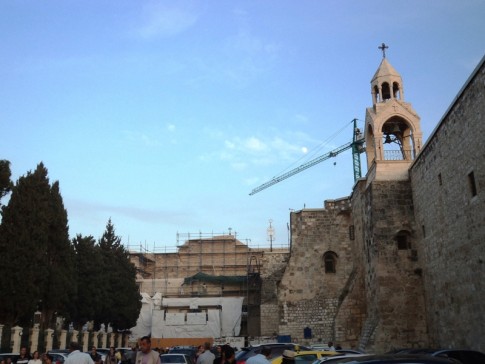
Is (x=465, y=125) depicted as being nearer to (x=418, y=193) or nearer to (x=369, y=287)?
(x=418, y=193)

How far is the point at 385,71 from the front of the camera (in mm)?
20375

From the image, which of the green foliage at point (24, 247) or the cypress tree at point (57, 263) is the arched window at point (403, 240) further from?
the cypress tree at point (57, 263)

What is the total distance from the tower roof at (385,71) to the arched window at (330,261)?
9334mm

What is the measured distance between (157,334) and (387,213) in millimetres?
24418

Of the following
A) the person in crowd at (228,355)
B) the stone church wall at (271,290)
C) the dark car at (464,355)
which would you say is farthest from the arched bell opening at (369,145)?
the person in crowd at (228,355)

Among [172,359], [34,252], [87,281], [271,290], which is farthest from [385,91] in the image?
[87,281]

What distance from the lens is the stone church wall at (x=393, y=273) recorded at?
1691 cm

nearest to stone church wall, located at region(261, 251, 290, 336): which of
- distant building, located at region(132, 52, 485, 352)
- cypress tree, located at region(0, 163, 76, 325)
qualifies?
distant building, located at region(132, 52, 485, 352)

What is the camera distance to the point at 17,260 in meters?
19.6

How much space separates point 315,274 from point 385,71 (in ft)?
35.0

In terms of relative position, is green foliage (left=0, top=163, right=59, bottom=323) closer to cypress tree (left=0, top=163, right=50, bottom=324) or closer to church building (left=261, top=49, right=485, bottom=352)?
cypress tree (left=0, top=163, right=50, bottom=324)

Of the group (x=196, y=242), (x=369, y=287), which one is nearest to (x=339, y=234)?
(x=369, y=287)

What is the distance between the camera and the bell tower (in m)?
18.8

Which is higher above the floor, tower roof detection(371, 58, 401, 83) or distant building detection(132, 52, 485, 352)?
tower roof detection(371, 58, 401, 83)
